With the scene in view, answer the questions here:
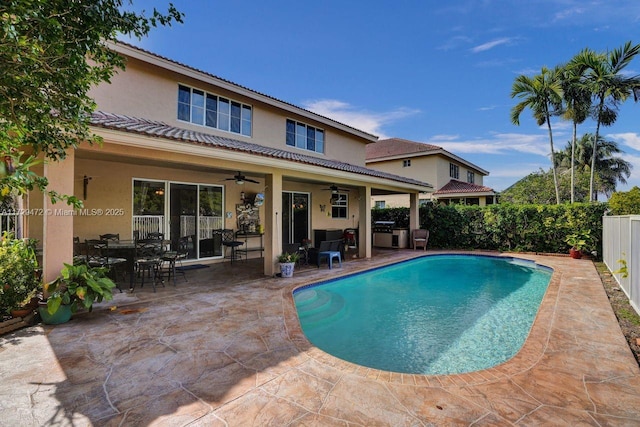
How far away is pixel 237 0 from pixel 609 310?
42.9 ft

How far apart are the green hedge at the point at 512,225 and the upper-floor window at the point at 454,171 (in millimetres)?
10697

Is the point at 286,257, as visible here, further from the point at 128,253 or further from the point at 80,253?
the point at 80,253

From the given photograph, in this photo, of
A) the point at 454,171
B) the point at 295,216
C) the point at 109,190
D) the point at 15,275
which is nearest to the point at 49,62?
the point at 15,275

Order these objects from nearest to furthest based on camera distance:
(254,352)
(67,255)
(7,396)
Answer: (7,396) → (254,352) → (67,255)

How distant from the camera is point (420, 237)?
16.5 m

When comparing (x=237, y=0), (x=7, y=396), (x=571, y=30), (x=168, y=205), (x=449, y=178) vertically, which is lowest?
(x=7, y=396)

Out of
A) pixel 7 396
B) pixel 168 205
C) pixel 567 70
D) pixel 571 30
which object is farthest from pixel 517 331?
pixel 567 70

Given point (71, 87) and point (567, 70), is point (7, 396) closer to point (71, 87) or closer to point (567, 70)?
point (71, 87)

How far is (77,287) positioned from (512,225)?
17.3 meters

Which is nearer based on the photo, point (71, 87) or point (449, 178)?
point (71, 87)

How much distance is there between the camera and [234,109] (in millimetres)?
12086

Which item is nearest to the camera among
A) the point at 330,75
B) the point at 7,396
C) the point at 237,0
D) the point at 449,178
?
the point at 7,396

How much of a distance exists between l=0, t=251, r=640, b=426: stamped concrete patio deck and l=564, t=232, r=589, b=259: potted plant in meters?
9.57

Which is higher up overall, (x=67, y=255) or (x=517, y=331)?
(x=67, y=255)
